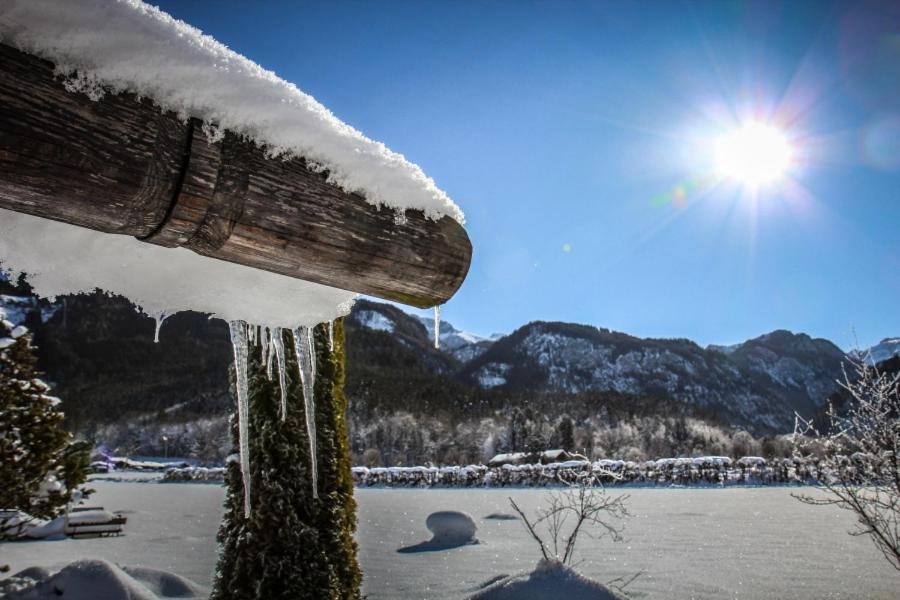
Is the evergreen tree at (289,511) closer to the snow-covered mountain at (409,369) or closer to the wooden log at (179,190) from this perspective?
the wooden log at (179,190)

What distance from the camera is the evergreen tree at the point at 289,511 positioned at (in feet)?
17.3

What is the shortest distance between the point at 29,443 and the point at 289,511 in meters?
3.30

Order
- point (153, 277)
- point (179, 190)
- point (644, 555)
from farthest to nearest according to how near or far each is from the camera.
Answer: point (644, 555), point (153, 277), point (179, 190)

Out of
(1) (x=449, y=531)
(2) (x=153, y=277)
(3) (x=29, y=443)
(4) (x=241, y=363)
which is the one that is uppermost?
(2) (x=153, y=277)

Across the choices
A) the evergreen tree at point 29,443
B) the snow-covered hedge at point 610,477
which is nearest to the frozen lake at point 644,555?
the evergreen tree at point 29,443

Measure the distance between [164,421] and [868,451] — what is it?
105260 mm

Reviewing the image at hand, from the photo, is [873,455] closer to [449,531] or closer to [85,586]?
[449,531]

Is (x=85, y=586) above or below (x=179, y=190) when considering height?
below

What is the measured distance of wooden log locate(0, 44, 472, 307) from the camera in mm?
749

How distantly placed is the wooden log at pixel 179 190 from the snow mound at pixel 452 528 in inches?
494

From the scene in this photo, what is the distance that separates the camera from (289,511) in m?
Answer: 5.38

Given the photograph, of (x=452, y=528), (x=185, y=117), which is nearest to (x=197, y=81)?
(x=185, y=117)

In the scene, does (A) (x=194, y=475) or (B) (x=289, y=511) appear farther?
(A) (x=194, y=475)

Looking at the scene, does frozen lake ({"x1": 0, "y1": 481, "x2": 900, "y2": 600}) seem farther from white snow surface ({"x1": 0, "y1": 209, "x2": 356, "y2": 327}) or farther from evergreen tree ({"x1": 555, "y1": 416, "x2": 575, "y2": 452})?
evergreen tree ({"x1": 555, "y1": 416, "x2": 575, "y2": 452})
